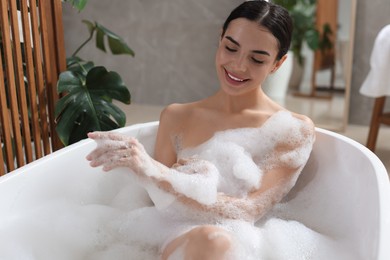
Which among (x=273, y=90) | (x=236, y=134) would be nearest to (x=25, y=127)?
(x=236, y=134)

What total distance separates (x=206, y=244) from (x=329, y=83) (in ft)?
8.00

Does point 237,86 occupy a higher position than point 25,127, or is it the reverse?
point 237,86

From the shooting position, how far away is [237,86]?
1388mm

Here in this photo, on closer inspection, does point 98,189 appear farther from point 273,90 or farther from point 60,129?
point 273,90

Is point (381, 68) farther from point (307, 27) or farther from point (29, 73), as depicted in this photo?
point (29, 73)

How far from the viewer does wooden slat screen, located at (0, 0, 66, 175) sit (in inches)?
66.7

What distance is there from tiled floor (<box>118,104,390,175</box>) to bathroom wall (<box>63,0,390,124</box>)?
A: 0.11m

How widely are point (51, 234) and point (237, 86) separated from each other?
2.21ft

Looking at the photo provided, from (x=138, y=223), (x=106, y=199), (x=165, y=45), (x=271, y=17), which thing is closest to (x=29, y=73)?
(x=106, y=199)

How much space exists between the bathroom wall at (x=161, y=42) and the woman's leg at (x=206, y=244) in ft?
8.65

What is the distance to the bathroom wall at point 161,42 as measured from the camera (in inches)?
147

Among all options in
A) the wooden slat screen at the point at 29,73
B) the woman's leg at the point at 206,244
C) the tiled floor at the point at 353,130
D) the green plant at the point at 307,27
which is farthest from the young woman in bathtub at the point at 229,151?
the green plant at the point at 307,27

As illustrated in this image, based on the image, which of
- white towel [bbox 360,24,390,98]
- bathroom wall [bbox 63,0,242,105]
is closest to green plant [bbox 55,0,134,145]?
white towel [bbox 360,24,390,98]

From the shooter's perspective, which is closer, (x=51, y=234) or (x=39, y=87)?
(x=51, y=234)
